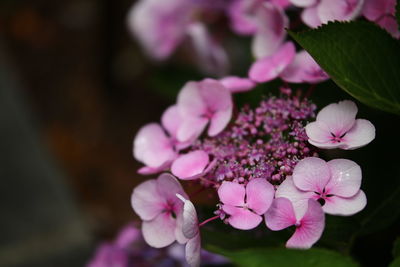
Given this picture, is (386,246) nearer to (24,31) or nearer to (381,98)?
(381,98)

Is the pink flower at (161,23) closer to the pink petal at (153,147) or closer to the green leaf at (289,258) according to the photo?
the pink petal at (153,147)

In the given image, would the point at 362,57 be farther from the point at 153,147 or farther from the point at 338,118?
the point at 153,147

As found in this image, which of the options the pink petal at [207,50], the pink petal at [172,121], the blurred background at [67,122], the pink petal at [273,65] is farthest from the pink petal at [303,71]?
the blurred background at [67,122]

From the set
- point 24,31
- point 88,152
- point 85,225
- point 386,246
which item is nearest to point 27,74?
point 24,31

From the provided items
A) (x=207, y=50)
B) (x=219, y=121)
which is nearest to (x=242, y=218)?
(x=219, y=121)

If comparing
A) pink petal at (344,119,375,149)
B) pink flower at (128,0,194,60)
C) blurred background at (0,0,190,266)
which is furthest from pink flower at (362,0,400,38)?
blurred background at (0,0,190,266)

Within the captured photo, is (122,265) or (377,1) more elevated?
(377,1)
